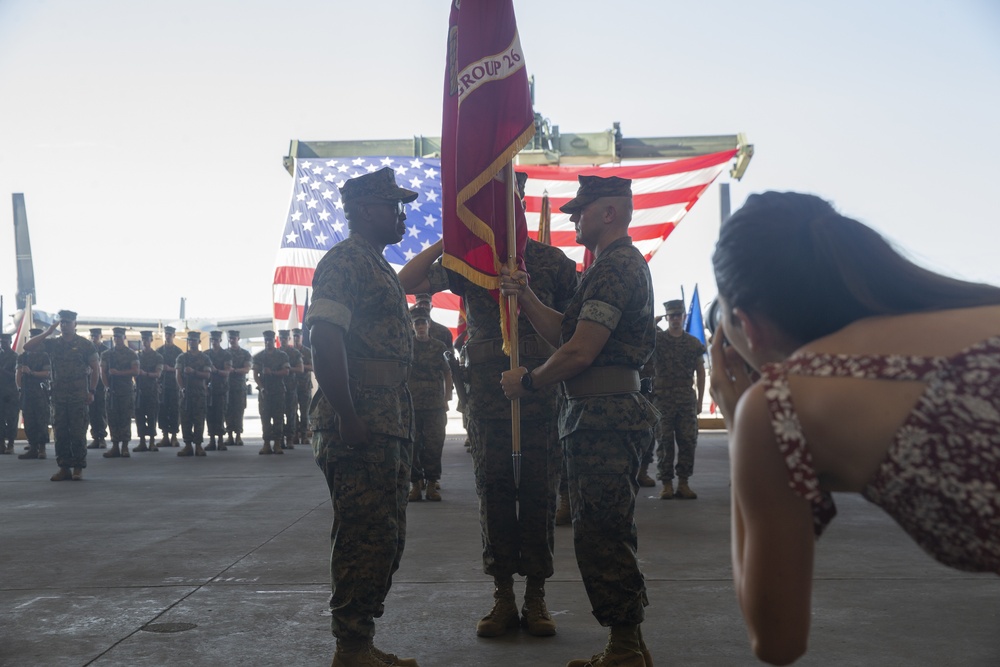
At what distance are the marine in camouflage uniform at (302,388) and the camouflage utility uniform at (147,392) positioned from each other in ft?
7.28

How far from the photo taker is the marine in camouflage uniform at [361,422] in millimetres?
3090

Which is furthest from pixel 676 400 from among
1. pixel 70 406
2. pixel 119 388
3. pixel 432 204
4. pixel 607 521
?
pixel 119 388

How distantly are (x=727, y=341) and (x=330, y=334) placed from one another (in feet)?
6.25

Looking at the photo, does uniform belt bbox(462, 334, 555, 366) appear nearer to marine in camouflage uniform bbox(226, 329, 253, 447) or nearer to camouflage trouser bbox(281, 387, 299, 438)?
camouflage trouser bbox(281, 387, 299, 438)

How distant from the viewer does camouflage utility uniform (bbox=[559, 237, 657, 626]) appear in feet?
10.4

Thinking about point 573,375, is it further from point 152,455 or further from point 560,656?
point 152,455

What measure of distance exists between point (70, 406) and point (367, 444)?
26.4ft

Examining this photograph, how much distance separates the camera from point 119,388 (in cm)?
1334

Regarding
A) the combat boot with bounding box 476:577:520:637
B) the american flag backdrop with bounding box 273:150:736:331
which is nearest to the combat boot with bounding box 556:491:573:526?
the combat boot with bounding box 476:577:520:637

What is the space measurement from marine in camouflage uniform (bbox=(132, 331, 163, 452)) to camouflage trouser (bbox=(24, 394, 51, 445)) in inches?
56.4

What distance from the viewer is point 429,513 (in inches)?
281

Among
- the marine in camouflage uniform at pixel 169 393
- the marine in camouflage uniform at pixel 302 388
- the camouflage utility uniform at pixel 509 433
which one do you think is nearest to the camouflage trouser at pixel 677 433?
the camouflage utility uniform at pixel 509 433

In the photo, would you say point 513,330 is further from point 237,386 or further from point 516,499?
point 237,386

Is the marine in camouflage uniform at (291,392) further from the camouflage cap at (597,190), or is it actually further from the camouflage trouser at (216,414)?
the camouflage cap at (597,190)
